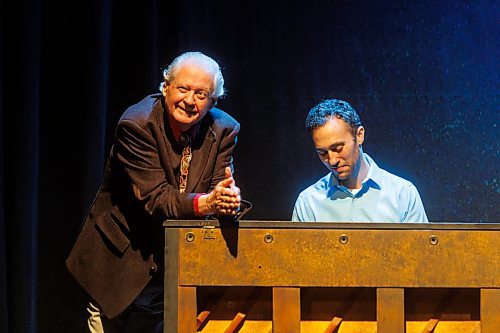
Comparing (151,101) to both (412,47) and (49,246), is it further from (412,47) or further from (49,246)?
(412,47)

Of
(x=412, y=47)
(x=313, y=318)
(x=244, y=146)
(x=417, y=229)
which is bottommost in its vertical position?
(x=313, y=318)

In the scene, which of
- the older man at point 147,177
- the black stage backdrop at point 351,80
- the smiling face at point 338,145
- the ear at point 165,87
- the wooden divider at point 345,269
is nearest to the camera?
the wooden divider at point 345,269

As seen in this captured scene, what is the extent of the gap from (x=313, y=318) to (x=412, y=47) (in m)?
1.89

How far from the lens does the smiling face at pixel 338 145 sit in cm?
320

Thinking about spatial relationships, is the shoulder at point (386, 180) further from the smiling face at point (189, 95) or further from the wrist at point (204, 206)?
the wrist at point (204, 206)

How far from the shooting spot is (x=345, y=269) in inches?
93.4

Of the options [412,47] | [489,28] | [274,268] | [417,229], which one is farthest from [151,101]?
[489,28]

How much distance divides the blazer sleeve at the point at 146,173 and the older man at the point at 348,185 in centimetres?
70

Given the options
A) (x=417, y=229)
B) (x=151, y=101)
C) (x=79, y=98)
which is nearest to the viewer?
(x=417, y=229)

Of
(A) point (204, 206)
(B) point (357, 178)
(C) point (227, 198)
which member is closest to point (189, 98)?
(A) point (204, 206)

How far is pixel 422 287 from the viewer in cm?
237

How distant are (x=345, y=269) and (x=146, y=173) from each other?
0.72m

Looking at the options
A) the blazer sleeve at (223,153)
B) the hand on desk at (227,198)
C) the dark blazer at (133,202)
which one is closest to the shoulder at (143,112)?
the dark blazer at (133,202)

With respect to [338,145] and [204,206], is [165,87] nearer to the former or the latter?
[204,206]
